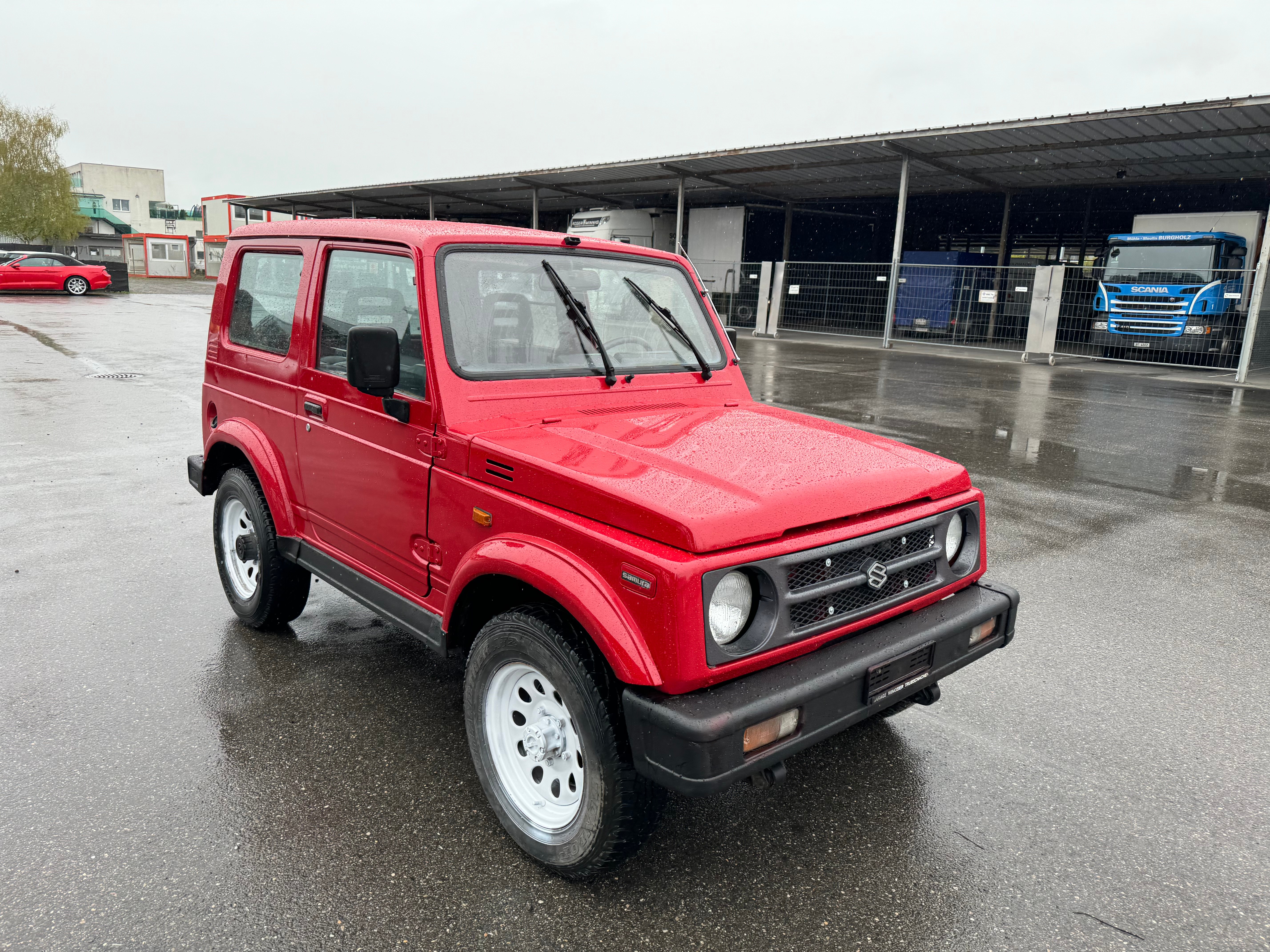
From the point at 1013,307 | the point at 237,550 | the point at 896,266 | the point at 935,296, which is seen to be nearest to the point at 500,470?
the point at 237,550

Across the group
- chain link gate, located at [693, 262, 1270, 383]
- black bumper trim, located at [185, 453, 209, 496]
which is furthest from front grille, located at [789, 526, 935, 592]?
chain link gate, located at [693, 262, 1270, 383]

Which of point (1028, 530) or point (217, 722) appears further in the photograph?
point (1028, 530)

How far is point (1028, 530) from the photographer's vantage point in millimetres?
6121

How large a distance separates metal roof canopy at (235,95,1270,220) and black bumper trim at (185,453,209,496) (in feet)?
23.8

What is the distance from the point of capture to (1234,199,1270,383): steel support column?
14.4 metres

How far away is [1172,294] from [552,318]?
18544mm

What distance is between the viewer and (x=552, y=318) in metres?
3.28

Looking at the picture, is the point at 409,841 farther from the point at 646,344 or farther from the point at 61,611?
the point at 61,611

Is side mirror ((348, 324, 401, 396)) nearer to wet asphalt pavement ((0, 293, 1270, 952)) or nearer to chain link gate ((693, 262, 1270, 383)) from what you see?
wet asphalt pavement ((0, 293, 1270, 952))

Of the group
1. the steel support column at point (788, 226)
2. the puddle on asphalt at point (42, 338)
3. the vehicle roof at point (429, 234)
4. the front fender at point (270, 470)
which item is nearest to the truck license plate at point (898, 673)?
the vehicle roof at point (429, 234)

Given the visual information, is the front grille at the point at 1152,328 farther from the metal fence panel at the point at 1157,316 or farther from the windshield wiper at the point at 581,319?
the windshield wiper at the point at 581,319

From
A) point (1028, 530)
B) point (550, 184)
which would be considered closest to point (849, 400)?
point (1028, 530)

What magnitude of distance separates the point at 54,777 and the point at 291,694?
2.81ft

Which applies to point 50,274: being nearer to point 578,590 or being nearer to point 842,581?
point 578,590
